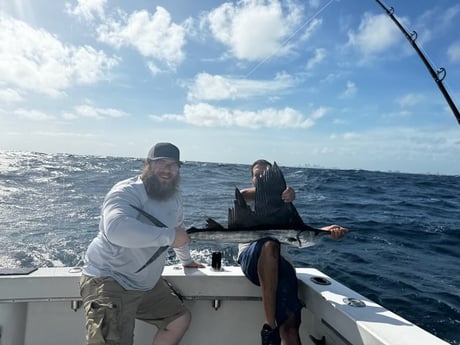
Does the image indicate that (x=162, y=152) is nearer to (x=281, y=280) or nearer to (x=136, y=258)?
(x=136, y=258)

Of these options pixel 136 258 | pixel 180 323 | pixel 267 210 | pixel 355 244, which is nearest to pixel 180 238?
pixel 136 258

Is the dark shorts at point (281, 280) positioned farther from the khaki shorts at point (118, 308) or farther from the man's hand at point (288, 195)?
the khaki shorts at point (118, 308)

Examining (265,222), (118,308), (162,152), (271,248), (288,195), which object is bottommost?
(118,308)

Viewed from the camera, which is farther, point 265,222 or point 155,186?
point 265,222

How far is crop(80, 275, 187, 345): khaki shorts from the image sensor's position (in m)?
1.61

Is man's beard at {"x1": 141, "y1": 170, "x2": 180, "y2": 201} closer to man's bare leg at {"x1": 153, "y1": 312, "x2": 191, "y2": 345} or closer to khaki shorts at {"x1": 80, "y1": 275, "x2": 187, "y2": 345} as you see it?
khaki shorts at {"x1": 80, "y1": 275, "x2": 187, "y2": 345}

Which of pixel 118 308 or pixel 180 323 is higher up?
pixel 118 308

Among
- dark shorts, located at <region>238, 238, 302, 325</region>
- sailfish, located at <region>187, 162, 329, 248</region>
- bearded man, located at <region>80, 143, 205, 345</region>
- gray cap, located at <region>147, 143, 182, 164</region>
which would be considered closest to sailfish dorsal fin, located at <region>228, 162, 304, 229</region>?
sailfish, located at <region>187, 162, 329, 248</region>

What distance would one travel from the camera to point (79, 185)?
12.1 m

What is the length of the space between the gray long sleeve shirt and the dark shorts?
50cm

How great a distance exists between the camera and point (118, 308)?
171 cm

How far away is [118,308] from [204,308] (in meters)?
0.71

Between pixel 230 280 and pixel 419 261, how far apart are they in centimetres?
364

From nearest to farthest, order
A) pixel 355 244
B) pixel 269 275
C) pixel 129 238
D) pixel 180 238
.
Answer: pixel 129 238 → pixel 180 238 → pixel 269 275 → pixel 355 244
